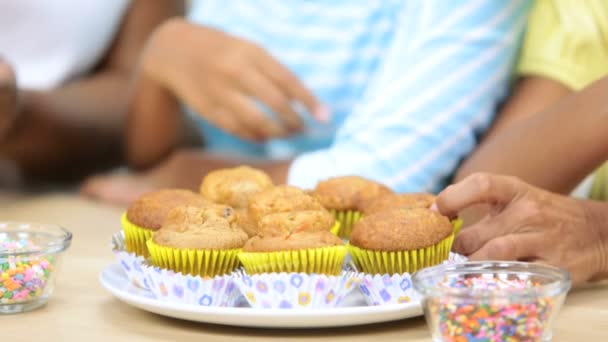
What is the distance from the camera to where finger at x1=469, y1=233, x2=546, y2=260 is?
32.8 inches

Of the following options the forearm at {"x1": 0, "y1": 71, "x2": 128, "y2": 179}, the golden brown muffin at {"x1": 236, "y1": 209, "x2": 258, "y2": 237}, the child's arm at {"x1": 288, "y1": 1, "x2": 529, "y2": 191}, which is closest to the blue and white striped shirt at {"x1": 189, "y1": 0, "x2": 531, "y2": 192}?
the child's arm at {"x1": 288, "y1": 1, "x2": 529, "y2": 191}

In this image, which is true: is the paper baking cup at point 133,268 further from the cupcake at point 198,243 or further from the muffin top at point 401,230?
the muffin top at point 401,230

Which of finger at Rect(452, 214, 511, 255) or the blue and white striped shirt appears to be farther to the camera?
the blue and white striped shirt

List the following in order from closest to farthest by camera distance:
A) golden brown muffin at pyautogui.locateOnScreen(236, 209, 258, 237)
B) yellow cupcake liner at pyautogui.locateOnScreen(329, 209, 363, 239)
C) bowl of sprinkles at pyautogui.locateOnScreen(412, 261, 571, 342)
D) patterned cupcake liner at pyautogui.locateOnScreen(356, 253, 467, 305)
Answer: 1. bowl of sprinkles at pyautogui.locateOnScreen(412, 261, 571, 342)
2. patterned cupcake liner at pyautogui.locateOnScreen(356, 253, 467, 305)
3. golden brown muffin at pyautogui.locateOnScreen(236, 209, 258, 237)
4. yellow cupcake liner at pyautogui.locateOnScreen(329, 209, 363, 239)

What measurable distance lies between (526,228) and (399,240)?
0.13m

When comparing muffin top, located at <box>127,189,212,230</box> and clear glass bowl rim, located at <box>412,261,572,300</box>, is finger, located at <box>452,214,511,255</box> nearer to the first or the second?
clear glass bowl rim, located at <box>412,261,572,300</box>

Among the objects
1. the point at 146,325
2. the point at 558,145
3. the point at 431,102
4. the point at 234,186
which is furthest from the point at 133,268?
the point at 431,102

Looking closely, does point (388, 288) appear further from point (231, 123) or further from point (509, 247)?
point (231, 123)

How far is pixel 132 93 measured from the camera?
1.62 metres

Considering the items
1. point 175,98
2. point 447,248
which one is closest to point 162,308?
point 447,248

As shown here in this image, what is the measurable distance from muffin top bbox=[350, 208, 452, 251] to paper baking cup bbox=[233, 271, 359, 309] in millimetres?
46

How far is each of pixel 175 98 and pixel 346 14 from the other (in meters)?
0.31

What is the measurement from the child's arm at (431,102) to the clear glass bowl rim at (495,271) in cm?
50

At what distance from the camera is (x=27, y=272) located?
0.84m
